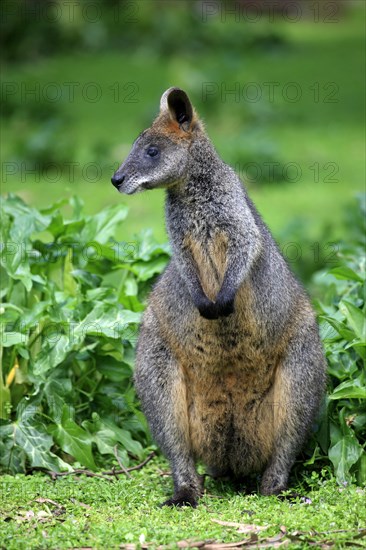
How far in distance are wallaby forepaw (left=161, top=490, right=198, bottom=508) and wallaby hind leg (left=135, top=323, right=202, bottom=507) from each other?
14 mm

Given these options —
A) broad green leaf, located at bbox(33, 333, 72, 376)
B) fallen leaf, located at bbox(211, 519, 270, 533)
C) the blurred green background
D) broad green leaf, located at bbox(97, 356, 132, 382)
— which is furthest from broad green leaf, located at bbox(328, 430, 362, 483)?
the blurred green background

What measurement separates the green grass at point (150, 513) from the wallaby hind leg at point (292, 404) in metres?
0.14

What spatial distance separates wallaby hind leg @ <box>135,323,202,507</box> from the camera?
5492mm

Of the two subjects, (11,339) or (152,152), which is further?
(11,339)

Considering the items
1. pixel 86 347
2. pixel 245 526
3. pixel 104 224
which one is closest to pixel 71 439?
pixel 86 347

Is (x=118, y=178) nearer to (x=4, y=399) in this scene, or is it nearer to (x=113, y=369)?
(x=113, y=369)

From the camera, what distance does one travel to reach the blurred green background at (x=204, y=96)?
1177 centimetres

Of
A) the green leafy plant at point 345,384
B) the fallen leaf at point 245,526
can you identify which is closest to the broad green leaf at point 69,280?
the green leafy plant at point 345,384

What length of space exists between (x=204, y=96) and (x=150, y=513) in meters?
10.3

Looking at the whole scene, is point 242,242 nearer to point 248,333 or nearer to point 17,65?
point 248,333

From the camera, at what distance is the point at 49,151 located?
41.9 feet

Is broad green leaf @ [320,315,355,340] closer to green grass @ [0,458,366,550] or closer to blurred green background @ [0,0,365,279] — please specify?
green grass @ [0,458,366,550]

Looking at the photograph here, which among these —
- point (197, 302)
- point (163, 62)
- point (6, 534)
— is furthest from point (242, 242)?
point (163, 62)

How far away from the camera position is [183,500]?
5.36 meters
